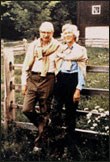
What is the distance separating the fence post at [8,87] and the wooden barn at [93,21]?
1045 millimetres

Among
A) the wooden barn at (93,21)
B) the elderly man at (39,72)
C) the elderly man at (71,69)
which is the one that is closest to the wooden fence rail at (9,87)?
the elderly man at (71,69)

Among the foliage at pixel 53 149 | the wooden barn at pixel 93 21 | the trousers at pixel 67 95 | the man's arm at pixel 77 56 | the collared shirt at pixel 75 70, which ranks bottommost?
the foliage at pixel 53 149

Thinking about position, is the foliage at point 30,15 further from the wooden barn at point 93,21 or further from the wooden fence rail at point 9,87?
the wooden fence rail at point 9,87

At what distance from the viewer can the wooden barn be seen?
469 cm

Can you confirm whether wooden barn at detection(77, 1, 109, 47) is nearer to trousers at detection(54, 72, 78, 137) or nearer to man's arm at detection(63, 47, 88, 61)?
man's arm at detection(63, 47, 88, 61)

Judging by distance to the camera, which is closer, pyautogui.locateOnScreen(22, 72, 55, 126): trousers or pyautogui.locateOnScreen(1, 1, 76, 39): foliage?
pyautogui.locateOnScreen(22, 72, 55, 126): trousers

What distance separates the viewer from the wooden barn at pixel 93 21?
4.69 meters

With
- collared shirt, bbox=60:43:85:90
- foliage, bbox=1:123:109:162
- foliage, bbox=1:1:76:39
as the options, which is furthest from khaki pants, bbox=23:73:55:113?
foliage, bbox=1:1:76:39

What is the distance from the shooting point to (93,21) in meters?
5.55

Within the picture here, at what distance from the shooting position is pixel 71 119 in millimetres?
4168

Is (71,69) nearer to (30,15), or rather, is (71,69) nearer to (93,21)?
(30,15)

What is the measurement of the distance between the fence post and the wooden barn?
1.04 metres

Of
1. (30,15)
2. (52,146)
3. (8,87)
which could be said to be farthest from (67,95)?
(30,15)

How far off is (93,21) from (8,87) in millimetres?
1796
